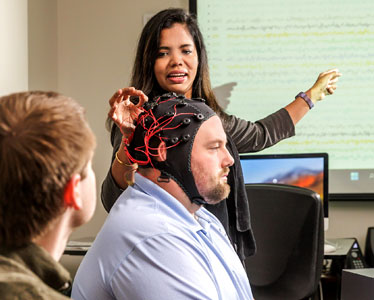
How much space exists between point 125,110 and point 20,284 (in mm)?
888

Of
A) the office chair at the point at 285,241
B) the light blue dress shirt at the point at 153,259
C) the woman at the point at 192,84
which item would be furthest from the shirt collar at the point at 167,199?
the office chair at the point at 285,241

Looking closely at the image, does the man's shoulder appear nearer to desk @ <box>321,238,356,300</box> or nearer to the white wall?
the white wall

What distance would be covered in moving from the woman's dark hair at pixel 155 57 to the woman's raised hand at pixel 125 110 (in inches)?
12.1

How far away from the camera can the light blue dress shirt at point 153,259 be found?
1191 mm

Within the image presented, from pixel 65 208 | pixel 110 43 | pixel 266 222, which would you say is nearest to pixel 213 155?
pixel 65 208

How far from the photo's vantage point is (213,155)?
1.47m

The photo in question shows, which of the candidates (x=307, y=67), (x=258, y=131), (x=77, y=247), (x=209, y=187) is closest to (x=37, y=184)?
(x=209, y=187)

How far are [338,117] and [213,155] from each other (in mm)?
2270

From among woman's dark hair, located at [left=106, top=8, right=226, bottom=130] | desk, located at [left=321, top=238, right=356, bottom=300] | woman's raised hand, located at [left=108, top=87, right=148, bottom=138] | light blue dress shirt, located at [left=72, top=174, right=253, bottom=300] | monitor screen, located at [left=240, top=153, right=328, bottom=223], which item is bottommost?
desk, located at [left=321, top=238, right=356, bottom=300]

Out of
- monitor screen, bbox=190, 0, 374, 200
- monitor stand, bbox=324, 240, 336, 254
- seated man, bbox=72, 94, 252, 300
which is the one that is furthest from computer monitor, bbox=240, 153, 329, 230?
seated man, bbox=72, 94, 252, 300

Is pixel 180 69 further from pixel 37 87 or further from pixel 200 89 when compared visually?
pixel 37 87

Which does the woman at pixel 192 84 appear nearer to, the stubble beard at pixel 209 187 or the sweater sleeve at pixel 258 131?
the sweater sleeve at pixel 258 131

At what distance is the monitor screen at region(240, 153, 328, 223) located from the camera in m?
3.15

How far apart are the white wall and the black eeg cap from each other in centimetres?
150
